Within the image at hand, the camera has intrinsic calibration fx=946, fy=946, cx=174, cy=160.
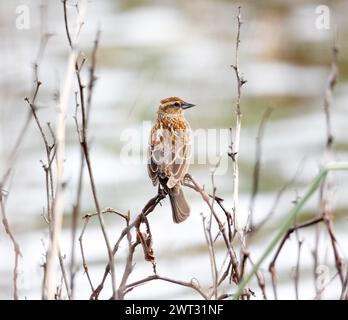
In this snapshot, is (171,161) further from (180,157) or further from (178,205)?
(178,205)

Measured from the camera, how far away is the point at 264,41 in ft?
31.4

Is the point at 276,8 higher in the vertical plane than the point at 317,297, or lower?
higher

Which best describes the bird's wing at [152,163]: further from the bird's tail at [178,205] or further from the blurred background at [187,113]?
the blurred background at [187,113]

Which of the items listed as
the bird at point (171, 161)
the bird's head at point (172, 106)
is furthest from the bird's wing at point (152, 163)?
the bird's head at point (172, 106)

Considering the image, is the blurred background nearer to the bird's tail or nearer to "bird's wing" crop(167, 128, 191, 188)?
"bird's wing" crop(167, 128, 191, 188)

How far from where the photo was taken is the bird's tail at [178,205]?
3.65m

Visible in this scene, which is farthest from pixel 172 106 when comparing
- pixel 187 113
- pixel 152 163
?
pixel 187 113

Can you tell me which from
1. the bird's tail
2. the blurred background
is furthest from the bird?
the blurred background

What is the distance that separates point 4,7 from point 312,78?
112 inches

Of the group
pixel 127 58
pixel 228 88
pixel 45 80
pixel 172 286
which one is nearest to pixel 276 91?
pixel 228 88

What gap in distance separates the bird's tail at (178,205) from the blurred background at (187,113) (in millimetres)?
440

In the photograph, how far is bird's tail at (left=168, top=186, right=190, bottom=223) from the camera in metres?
3.65

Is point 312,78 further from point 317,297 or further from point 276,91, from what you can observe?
point 317,297
